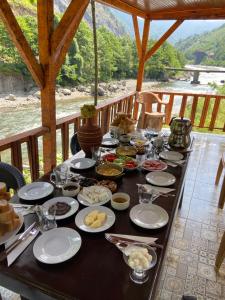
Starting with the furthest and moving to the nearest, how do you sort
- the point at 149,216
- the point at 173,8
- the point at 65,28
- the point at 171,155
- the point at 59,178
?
the point at 173,8
the point at 65,28
the point at 171,155
the point at 59,178
the point at 149,216

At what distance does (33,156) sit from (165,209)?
158 centimetres

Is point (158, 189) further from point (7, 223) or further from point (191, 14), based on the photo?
point (191, 14)

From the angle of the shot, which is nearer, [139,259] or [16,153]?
[139,259]

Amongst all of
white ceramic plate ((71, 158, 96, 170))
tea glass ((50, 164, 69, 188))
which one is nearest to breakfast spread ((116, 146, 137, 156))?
white ceramic plate ((71, 158, 96, 170))

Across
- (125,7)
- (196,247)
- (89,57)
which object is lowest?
(196,247)

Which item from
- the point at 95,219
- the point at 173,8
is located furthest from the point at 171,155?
the point at 173,8

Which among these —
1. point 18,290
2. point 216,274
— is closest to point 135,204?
point 18,290

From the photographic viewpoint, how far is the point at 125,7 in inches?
149

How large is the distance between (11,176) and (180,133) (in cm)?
142

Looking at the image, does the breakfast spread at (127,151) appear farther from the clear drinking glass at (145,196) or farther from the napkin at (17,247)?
the napkin at (17,247)

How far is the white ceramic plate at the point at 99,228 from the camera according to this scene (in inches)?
37.7

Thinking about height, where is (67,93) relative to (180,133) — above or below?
below

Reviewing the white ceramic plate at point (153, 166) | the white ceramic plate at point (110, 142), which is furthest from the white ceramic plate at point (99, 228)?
the white ceramic plate at point (110, 142)

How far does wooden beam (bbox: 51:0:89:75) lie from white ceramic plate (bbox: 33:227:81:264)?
1894 millimetres
